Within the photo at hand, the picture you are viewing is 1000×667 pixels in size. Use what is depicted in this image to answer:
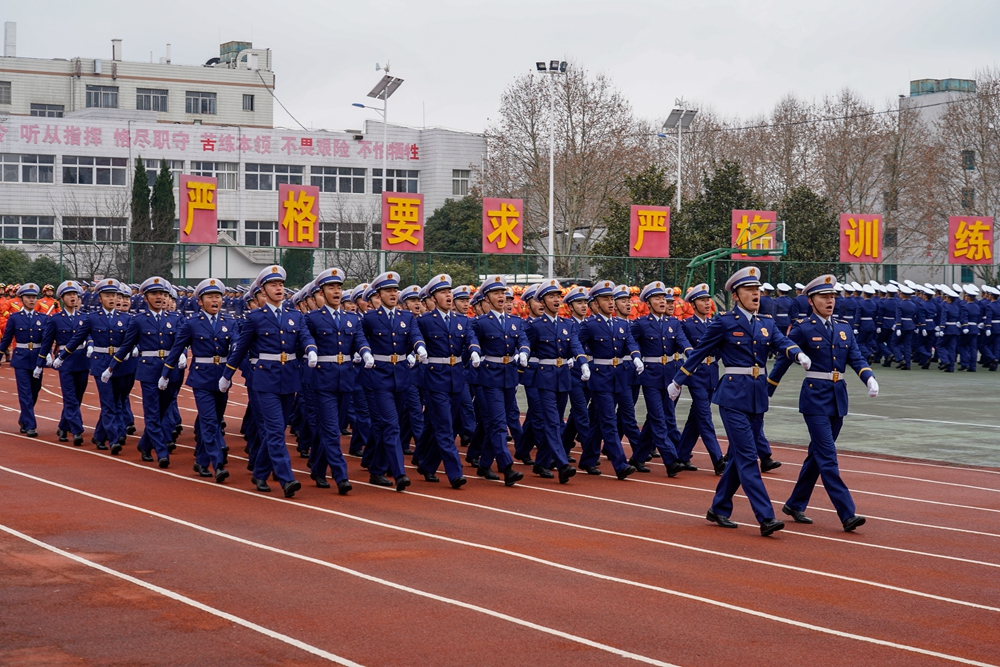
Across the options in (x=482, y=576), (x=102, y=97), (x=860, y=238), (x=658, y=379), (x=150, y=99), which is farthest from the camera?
(x=150, y=99)

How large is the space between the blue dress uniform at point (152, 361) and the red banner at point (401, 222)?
614 inches

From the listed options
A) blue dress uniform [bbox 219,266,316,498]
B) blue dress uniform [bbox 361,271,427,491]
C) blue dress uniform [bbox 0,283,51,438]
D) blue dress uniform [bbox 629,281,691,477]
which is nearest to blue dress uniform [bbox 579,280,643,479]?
blue dress uniform [bbox 629,281,691,477]

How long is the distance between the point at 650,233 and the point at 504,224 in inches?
168

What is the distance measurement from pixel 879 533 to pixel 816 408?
3.49ft

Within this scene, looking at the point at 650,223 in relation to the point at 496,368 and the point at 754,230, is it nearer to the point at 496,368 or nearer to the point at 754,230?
the point at 754,230

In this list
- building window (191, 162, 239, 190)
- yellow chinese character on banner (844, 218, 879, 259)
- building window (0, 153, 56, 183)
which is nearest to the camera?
yellow chinese character on banner (844, 218, 879, 259)

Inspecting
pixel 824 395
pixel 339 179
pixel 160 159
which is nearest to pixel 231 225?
pixel 160 159

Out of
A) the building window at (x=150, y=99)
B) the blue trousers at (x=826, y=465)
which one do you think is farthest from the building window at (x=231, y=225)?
the blue trousers at (x=826, y=465)

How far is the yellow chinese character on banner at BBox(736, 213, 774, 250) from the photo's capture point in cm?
3359

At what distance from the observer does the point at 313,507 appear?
1039 centimetres

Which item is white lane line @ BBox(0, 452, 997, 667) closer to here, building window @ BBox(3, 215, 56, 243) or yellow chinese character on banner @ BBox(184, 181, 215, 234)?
yellow chinese character on banner @ BBox(184, 181, 215, 234)

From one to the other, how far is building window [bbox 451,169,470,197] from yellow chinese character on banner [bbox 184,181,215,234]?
35.6 metres

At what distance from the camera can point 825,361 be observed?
380 inches

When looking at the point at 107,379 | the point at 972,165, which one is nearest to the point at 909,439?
the point at 107,379
